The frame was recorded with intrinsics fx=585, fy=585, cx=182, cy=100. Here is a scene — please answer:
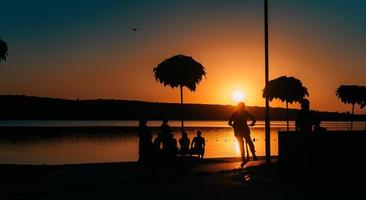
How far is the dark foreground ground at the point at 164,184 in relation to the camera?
12.7 m

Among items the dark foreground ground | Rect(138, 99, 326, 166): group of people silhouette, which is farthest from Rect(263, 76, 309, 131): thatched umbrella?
the dark foreground ground

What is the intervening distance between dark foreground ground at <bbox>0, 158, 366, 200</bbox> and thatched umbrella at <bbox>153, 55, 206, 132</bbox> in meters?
8.46

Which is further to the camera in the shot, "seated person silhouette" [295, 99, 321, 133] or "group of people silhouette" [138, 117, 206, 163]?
"seated person silhouette" [295, 99, 321, 133]

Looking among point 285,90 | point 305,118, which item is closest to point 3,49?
point 305,118

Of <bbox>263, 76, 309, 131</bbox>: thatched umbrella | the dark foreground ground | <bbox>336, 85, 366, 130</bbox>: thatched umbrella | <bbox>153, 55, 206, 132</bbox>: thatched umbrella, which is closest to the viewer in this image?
the dark foreground ground

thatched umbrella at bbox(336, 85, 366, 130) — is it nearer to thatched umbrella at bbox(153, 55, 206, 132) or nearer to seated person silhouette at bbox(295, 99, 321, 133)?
thatched umbrella at bbox(153, 55, 206, 132)

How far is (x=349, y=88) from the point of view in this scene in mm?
57969

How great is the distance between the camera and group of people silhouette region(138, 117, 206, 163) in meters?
17.1

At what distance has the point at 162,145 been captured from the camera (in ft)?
71.2

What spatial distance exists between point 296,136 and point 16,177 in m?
7.68

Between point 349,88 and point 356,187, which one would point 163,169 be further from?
point 349,88


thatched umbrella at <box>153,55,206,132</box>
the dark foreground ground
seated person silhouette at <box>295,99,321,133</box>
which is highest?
thatched umbrella at <box>153,55,206,132</box>

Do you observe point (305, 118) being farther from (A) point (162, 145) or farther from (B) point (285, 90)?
(B) point (285, 90)

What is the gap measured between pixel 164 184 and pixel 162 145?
700 cm
